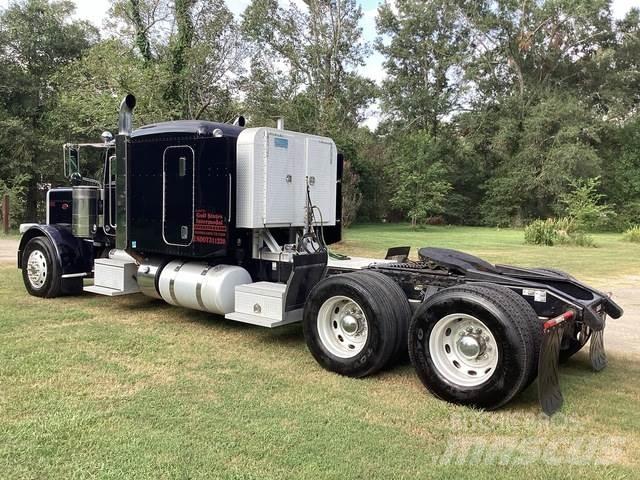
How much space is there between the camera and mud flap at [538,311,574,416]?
4203mm

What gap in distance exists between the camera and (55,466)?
132 inches

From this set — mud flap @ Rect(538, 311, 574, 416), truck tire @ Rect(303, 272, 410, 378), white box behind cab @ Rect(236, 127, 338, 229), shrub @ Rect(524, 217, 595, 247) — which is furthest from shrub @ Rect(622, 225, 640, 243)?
truck tire @ Rect(303, 272, 410, 378)

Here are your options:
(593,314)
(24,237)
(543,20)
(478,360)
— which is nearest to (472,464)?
(478,360)

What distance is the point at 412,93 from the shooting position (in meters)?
47.1

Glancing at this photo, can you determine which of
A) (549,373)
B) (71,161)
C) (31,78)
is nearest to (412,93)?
(31,78)

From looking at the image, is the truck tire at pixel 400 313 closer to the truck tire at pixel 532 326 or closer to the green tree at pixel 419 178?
the truck tire at pixel 532 326

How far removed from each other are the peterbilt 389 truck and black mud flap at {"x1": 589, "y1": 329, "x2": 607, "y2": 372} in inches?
0.8

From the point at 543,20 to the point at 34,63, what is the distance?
3535cm

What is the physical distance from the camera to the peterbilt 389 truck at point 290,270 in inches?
177

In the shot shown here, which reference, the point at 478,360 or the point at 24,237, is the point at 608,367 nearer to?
the point at 478,360

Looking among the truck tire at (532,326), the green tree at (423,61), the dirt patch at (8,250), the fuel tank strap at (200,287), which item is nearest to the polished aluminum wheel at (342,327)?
the truck tire at (532,326)

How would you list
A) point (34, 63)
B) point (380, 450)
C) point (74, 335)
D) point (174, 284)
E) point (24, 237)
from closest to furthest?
point (380, 450)
point (74, 335)
point (174, 284)
point (24, 237)
point (34, 63)

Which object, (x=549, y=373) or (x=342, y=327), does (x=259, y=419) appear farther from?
(x=549, y=373)

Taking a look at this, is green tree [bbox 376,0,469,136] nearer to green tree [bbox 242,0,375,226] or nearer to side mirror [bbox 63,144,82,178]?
green tree [bbox 242,0,375,226]
